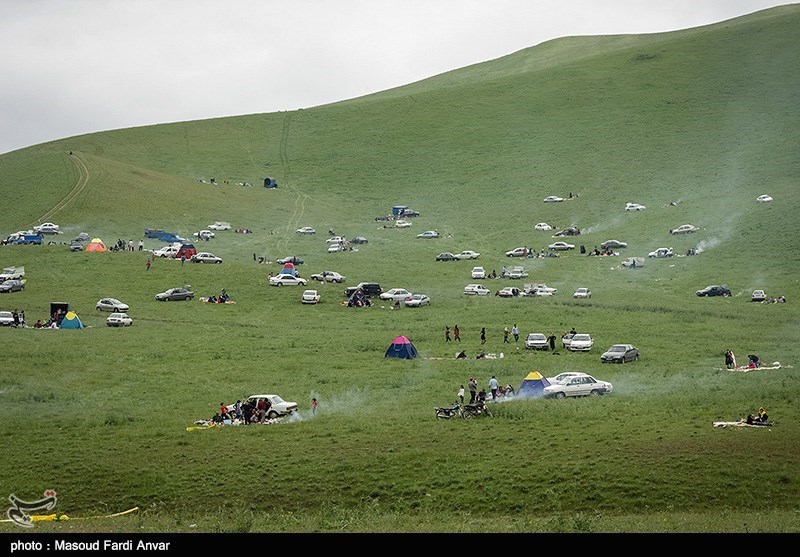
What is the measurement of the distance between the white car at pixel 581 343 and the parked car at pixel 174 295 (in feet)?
128

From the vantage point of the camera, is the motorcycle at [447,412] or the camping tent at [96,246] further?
the camping tent at [96,246]

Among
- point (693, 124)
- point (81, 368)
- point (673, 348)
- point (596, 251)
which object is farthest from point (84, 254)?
point (693, 124)

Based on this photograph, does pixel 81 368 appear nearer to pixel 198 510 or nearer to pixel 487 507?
pixel 198 510

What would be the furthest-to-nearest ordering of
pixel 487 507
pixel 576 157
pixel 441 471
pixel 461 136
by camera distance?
1. pixel 461 136
2. pixel 576 157
3. pixel 441 471
4. pixel 487 507

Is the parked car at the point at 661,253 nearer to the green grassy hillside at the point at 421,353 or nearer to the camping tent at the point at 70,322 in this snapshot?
the green grassy hillside at the point at 421,353

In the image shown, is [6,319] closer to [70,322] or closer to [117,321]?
[70,322]

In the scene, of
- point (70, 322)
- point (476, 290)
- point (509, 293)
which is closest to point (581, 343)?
point (509, 293)

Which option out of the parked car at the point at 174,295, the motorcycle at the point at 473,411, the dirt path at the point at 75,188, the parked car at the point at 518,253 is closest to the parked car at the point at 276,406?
the motorcycle at the point at 473,411

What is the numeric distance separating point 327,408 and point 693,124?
14536 cm

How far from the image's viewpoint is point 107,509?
37094mm

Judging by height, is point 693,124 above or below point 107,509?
above

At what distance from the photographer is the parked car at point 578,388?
2049 inches

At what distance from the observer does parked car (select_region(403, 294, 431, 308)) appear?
85938 mm

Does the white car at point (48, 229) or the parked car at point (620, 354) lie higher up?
the white car at point (48, 229)
